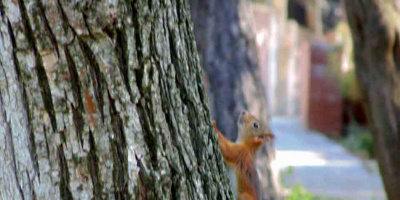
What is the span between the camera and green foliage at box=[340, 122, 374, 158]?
16047 mm

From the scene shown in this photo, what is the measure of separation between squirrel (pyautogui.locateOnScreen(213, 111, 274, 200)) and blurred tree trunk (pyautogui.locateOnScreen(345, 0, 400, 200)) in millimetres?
1907

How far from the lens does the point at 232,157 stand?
4.48 meters

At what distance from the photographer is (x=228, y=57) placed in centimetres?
831

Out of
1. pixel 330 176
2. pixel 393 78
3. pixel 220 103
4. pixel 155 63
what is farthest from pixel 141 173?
pixel 330 176

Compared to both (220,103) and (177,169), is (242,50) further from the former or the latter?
(177,169)

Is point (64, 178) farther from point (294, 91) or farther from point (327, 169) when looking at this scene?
point (294, 91)

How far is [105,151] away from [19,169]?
0.29m

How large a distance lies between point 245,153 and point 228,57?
12.5 feet

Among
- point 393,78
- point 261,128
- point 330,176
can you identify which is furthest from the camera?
point 330,176

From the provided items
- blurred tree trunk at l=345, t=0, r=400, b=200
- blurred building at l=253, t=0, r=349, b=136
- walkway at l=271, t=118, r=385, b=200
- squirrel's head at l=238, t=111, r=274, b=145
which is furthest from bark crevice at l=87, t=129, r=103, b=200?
walkway at l=271, t=118, r=385, b=200

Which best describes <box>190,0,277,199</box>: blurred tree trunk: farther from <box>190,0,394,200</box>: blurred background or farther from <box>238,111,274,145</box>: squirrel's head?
<box>238,111,274,145</box>: squirrel's head

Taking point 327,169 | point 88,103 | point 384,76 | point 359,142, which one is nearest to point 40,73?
point 88,103

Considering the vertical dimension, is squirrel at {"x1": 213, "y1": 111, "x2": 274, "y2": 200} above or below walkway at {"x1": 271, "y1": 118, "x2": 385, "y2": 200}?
above

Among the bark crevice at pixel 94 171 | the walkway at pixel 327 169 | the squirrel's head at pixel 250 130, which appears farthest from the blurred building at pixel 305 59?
the bark crevice at pixel 94 171
